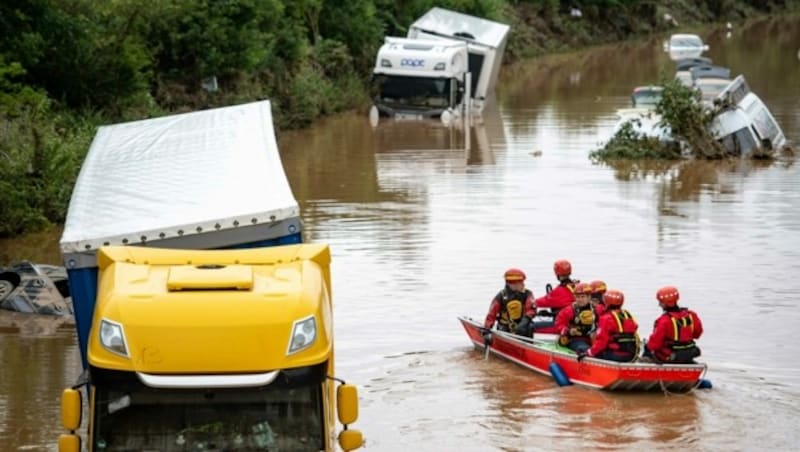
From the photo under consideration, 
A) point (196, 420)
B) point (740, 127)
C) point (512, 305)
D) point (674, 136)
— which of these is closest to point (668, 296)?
point (512, 305)

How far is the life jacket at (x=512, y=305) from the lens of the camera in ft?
60.9

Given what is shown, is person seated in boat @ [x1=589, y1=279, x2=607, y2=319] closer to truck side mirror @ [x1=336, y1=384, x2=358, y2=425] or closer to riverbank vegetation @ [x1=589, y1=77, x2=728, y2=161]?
truck side mirror @ [x1=336, y1=384, x2=358, y2=425]

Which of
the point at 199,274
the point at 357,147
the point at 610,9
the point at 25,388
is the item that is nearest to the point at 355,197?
the point at 357,147

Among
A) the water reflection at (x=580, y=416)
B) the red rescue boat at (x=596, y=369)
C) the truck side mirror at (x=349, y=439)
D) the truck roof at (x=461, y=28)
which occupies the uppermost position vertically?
the truck roof at (x=461, y=28)

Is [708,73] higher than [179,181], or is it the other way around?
[708,73]

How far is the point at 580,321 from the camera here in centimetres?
1777

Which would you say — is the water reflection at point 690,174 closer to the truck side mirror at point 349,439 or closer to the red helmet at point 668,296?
the red helmet at point 668,296

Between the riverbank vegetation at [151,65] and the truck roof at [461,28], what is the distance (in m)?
2.13

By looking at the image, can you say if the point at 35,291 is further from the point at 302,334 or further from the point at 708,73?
the point at 708,73

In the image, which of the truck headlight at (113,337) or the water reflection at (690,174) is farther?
the water reflection at (690,174)

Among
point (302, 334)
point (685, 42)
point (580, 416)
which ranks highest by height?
point (685, 42)

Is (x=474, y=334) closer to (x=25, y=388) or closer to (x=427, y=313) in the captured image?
(x=427, y=313)

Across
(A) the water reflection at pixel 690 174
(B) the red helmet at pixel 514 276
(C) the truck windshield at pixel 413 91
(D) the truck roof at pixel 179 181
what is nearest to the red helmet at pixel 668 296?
(B) the red helmet at pixel 514 276

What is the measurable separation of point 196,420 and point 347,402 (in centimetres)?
96
